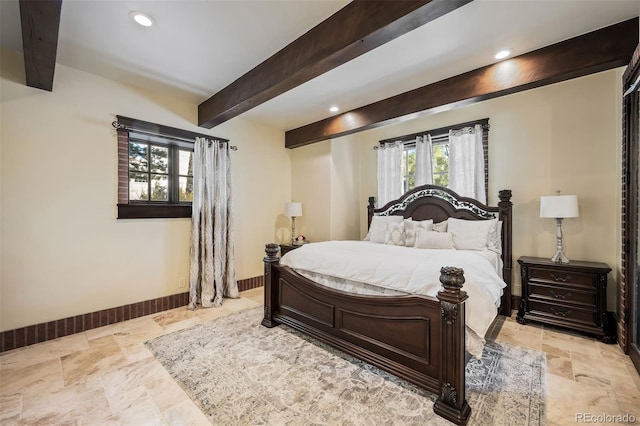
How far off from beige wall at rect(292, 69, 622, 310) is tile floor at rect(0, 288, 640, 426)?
984 millimetres

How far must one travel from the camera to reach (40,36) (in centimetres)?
186

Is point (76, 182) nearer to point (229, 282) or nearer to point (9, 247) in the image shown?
point (9, 247)

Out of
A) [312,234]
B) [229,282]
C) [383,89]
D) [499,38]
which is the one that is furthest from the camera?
[312,234]

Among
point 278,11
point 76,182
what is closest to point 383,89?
point 278,11

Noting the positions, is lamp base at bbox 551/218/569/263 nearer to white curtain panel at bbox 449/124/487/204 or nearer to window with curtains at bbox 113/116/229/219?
white curtain panel at bbox 449/124/487/204

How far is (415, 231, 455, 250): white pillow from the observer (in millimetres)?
3340

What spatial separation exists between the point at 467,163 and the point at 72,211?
4.76 m

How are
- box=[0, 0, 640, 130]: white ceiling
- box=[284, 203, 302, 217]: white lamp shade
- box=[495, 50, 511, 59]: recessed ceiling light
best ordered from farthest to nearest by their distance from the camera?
1. box=[284, 203, 302, 217]: white lamp shade
2. box=[495, 50, 511, 59]: recessed ceiling light
3. box=[0, 0, 640, 130]: white ceiling

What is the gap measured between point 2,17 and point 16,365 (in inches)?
109

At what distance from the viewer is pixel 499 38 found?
7.27 ft

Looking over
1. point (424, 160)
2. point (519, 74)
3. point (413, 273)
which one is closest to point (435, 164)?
point (424, 160)

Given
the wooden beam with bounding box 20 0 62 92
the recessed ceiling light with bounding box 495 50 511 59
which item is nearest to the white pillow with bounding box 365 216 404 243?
the recessed ceiling light with bounding box 495 50 511 59

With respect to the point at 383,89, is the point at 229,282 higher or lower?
lower

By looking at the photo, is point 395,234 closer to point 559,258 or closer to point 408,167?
point 408,167
